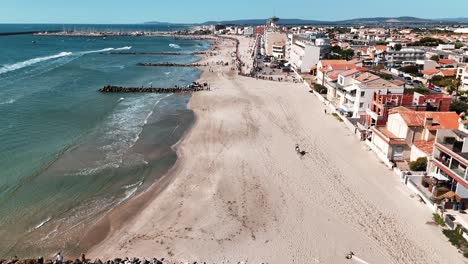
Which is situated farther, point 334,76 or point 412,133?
point 334,76

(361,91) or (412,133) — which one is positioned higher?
(361,91)

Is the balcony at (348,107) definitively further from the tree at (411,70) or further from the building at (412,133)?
the tree at (411,70)

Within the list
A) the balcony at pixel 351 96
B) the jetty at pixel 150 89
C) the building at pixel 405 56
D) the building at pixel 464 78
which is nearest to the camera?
the balcony at pixel 351 96

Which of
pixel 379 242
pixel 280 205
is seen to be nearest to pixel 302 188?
pixel 280 205

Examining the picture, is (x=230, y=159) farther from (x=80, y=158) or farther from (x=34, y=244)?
(x=34, y=244)

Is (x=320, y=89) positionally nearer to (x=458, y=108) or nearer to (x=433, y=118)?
(x=458, y=108)

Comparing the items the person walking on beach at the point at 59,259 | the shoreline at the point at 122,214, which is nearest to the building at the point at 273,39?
the shoreline at the point at 122,214

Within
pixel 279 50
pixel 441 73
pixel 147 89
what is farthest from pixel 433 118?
pixel 279 50
